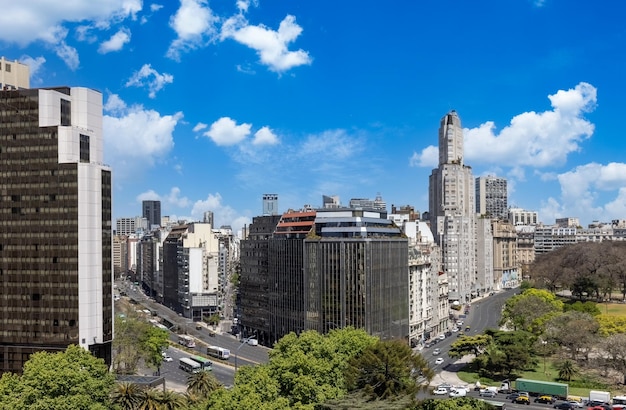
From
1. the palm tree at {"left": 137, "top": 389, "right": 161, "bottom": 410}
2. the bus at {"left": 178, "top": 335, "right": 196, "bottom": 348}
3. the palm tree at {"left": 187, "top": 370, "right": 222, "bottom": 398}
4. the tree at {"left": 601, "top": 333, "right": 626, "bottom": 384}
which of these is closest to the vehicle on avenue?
the tree at {"left": 601, "top": 333, "right": 626, "bottom": 384}

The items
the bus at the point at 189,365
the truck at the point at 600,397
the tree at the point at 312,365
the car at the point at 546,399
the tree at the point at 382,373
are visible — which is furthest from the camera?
the bus at the point at 189,365

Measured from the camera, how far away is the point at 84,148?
298 ft

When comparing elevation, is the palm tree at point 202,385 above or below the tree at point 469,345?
above

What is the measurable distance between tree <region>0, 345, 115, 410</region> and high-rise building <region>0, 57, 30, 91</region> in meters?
50.9

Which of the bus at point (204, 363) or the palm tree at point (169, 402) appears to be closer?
the palm tree at point (169, 402)

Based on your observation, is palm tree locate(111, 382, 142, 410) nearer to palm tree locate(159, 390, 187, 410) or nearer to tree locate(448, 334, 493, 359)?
palm tree locate(159, 390, 187, 410)

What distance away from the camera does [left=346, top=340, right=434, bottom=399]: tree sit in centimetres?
7050

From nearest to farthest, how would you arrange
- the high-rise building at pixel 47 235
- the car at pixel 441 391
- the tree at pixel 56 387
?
1. the tree at pixel 56 387
2. the high-rise building at pixel 47 235
3. the car at pixel 441 391

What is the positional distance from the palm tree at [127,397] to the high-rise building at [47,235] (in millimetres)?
18865

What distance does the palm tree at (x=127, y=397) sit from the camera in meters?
70.1

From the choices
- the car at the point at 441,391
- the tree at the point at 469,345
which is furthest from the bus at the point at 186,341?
the car at the point at 441,391

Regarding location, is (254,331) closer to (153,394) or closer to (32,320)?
(32,320)

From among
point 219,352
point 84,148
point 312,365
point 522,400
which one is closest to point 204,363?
point 219,352

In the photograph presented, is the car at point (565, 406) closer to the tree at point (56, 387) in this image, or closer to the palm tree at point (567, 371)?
the palm tree at point (567, 371)
